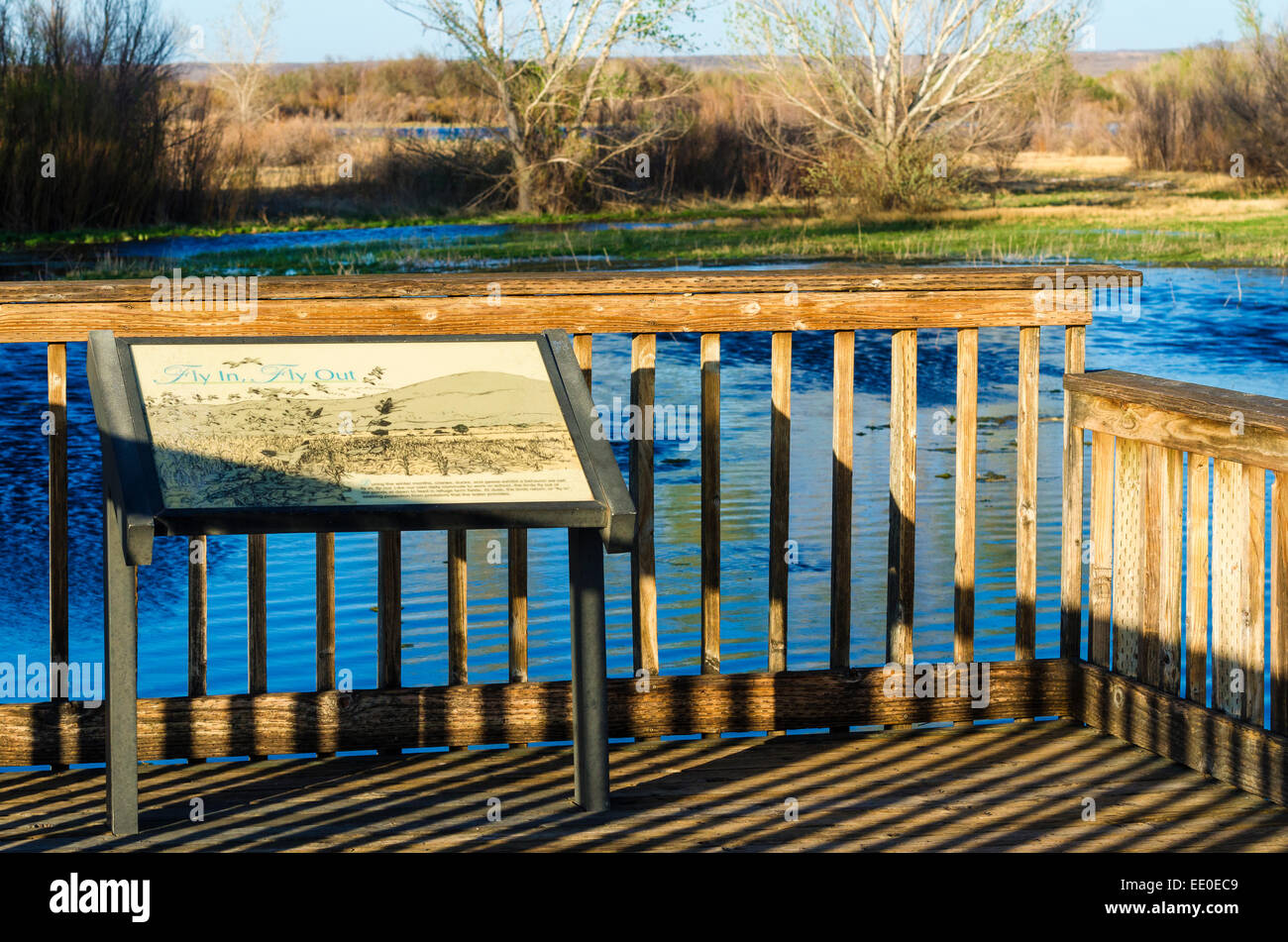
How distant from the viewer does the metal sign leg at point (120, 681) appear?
3.38 metres

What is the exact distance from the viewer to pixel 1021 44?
31422mm

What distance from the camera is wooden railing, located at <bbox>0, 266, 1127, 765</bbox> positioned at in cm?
392

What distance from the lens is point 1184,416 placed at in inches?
154

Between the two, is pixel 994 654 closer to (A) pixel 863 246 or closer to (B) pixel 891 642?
(B) pixel 891 642

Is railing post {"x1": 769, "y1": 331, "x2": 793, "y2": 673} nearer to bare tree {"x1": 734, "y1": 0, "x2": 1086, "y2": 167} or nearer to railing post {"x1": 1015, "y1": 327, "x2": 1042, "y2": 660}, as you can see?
railing post {"x1": 1015, "y1": 327, "x2": 1042, "y2": 660}

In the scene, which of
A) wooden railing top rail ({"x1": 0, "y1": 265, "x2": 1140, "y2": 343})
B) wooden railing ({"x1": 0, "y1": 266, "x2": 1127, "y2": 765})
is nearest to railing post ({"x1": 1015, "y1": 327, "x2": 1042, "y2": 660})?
wooden railing ({"x1": 0, "y1": 266, "x2": 1127, "y2": 765})

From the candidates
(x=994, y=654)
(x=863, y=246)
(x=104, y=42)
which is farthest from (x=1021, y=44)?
(x=994, y=654)

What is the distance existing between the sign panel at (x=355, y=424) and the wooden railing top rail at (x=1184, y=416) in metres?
1.48

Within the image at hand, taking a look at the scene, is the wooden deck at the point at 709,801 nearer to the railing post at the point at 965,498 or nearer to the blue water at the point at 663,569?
the railing post at the point at 965,498

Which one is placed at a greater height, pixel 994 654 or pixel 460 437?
pixel 460 437

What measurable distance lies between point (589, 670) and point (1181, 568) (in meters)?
1.59

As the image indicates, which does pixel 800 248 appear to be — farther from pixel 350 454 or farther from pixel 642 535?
pixel 350 454
